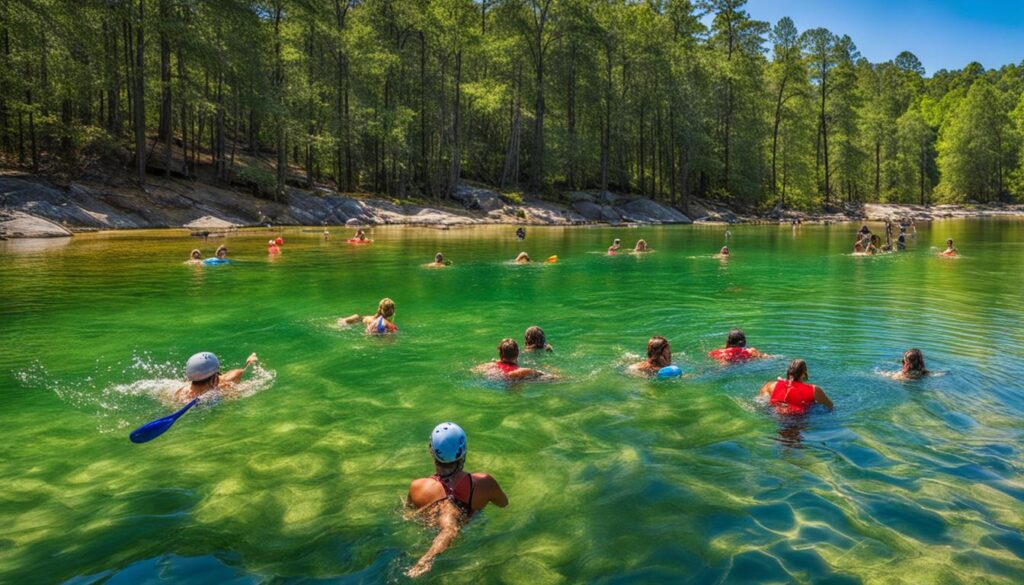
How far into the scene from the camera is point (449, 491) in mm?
6121

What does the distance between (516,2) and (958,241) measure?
43.8 m

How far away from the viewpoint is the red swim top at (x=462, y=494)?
20.0 feet

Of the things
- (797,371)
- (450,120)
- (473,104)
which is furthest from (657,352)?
(450,120)

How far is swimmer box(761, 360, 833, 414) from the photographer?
29.9 feet

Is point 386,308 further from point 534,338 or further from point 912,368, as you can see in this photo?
point 912,368

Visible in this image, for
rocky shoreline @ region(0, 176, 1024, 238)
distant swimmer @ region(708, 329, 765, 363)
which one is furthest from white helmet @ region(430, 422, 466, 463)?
rocky shoreline @ region(0, 176, 1024, 238)

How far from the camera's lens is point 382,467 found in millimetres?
7602

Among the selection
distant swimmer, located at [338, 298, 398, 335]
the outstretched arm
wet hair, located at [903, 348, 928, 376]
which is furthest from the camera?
distant swimmer, located at [338, 298, 398, 335]

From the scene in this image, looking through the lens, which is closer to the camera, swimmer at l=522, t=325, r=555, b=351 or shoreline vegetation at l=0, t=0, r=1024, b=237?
swimmer at l=522, t=325, r=555, b=351

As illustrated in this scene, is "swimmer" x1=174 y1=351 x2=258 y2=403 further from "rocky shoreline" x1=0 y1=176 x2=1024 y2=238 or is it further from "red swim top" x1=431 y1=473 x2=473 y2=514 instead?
"rocky shoreline" x1=0 y1=176 x2=1024 y2=238

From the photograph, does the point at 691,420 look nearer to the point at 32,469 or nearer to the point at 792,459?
the point at 792,459

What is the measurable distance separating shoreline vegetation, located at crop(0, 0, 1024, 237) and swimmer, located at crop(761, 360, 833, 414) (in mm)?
27551

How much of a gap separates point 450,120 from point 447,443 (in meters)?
64.1

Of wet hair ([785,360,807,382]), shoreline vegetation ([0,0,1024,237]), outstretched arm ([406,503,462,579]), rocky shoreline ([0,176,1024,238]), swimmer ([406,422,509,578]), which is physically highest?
shoreline vegetation ([0,0,1024,237])
